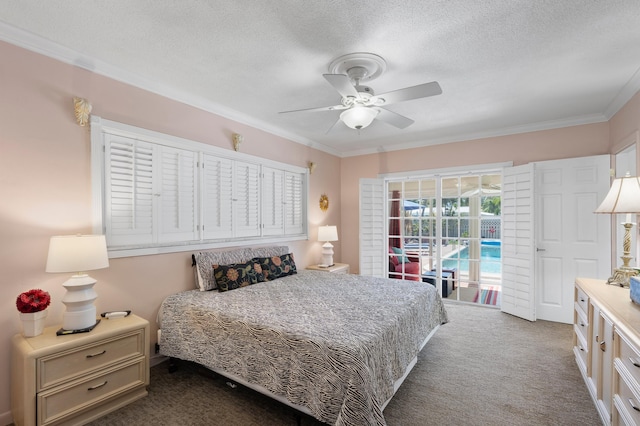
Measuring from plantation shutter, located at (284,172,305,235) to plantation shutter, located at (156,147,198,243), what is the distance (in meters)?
1.47

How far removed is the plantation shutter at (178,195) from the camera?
9.45 ft

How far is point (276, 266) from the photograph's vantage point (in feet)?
11.9

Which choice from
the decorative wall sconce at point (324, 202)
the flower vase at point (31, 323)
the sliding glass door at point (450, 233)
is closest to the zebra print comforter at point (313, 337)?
the flower vase at point (31, 323)

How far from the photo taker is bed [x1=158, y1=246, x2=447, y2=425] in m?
1.66

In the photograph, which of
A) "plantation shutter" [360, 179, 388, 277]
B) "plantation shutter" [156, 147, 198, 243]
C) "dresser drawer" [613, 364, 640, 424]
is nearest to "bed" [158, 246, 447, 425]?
"plantation shutter" [156, 147, 198, 243]

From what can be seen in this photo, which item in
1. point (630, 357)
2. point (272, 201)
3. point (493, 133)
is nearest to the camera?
point (630, 357)

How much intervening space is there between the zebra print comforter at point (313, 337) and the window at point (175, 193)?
65cm

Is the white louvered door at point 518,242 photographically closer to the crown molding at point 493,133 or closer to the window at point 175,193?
the crown molding at point 493,133

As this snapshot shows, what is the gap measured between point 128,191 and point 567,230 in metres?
4.94

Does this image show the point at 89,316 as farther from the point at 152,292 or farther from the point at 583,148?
the point at 583,148

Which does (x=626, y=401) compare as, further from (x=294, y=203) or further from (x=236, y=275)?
(x=294, y=203)

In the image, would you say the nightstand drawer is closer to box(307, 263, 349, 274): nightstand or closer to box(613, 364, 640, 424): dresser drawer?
box(307, 263, 349, 274): nightstand

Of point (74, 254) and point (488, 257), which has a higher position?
point (74, 254)

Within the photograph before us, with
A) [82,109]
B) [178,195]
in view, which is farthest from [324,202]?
[82,109]
